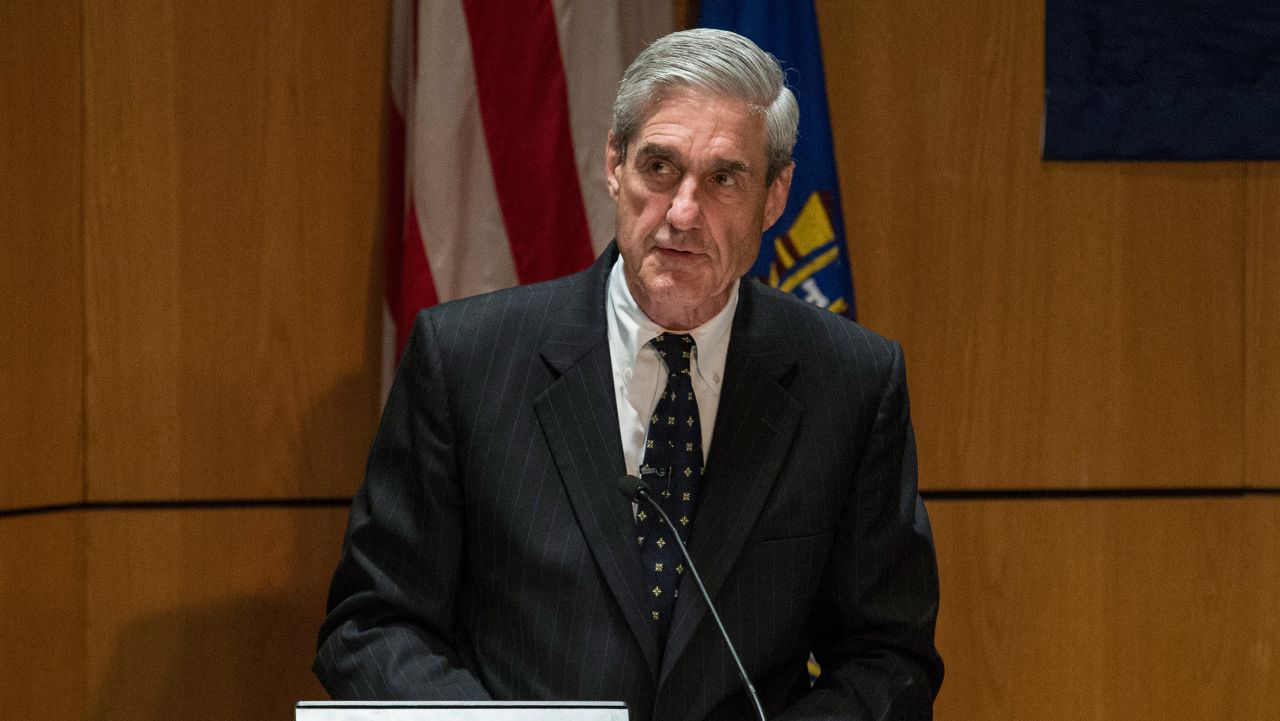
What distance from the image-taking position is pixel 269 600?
274cm

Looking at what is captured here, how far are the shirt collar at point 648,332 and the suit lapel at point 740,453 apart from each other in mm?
19

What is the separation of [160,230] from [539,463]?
1.14 m

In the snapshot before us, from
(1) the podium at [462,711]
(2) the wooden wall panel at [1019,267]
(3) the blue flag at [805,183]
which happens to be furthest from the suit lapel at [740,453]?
(2) the wooden wall panel at [1019,267]

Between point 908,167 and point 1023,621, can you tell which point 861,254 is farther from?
point 1023,621

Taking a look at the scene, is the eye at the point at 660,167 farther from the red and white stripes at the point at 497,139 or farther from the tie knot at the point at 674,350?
the red and white stripes at the point at 497,139

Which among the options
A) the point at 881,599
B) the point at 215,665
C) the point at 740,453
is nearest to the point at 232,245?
the point at 215,665

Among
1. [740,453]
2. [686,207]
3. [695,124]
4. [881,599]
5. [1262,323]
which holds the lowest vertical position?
[881,599]

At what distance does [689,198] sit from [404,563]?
0.67 m

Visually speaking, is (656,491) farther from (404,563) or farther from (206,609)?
(206,609)

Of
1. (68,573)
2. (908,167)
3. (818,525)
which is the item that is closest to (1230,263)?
(908,167)

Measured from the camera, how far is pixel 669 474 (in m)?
1.95

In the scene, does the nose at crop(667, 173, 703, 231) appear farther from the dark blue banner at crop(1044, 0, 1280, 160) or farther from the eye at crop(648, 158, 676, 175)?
the dark blue banner at crop(1044, 0, 1280, 160)

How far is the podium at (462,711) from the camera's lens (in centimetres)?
141

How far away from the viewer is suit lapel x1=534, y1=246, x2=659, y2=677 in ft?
6.15
